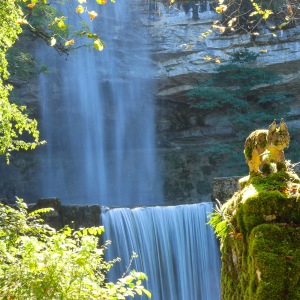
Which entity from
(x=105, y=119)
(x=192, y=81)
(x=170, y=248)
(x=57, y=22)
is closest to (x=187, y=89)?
(x=192, y=81)

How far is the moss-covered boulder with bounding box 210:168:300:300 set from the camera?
2822 millimetres

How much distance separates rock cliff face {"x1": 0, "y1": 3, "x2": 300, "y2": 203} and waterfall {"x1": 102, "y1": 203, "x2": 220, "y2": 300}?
20.4 feet

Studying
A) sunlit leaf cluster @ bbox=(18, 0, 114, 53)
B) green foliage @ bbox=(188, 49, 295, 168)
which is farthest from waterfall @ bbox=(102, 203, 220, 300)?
green foliage @ bbox=(188, 49, 295, 168)

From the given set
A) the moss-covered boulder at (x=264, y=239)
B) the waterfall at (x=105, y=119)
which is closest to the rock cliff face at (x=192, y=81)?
the waterfall at (x=105, y=119)

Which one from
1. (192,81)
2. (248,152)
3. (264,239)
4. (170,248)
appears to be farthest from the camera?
(192,81)

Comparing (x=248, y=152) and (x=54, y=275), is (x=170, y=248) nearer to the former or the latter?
(x=248, y=152)

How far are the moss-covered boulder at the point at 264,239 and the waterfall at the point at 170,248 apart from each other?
8.66 meters

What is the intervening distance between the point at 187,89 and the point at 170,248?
9.02m

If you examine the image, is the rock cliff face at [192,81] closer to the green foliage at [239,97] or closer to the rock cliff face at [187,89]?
the rock cliff face at [187,89]

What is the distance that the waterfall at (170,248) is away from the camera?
12.2 metres

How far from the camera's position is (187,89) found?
20469mm

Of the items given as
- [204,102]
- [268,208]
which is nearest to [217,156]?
[204,102]

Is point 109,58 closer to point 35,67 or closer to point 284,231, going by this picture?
point 35,67

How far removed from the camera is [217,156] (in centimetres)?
2005
